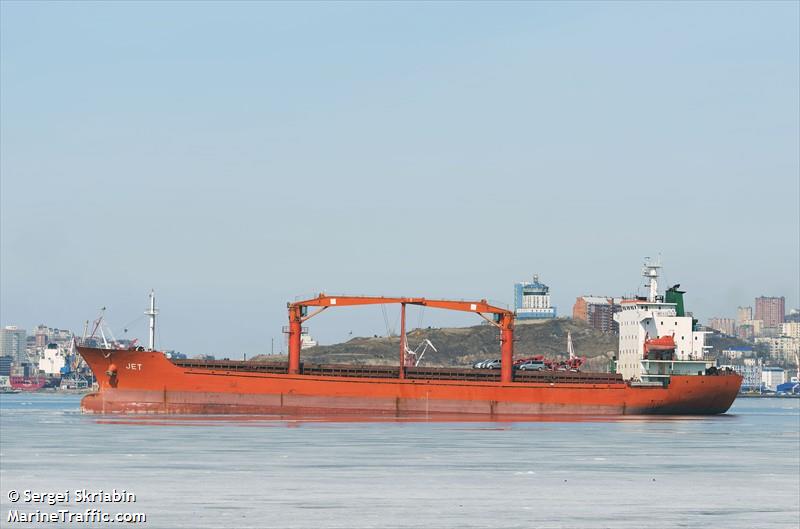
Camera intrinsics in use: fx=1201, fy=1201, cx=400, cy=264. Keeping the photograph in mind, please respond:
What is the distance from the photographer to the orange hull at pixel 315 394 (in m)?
76.6

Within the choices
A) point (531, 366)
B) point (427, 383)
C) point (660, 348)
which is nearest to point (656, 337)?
point (660, 348)

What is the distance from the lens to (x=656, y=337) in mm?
87812

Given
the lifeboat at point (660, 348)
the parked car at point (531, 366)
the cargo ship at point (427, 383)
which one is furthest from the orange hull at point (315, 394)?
the parked car at point (531, 366)

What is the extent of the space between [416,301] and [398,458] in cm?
3825

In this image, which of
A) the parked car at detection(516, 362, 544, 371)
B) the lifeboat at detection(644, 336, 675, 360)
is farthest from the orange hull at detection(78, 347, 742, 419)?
the parked car at detection(516, 362, 544, 371)

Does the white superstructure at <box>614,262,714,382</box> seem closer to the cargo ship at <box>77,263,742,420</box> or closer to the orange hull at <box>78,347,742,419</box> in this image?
the cargo ship at <box>77,263,742,420</box>

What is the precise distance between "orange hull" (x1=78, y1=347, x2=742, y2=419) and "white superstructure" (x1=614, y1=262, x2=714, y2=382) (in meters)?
5.39

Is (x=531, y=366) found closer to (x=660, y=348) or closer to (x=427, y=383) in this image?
(x=660, y=348)

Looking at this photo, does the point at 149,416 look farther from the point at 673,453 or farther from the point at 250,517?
the point at 250,517

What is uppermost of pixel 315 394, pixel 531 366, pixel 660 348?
pixel 660 348

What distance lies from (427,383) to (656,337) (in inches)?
758

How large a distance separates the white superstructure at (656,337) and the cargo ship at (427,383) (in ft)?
0.24

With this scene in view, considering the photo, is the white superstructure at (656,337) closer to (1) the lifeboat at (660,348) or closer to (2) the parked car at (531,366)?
(1) the lifeboat at (660,348)

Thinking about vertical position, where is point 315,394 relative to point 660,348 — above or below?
below
